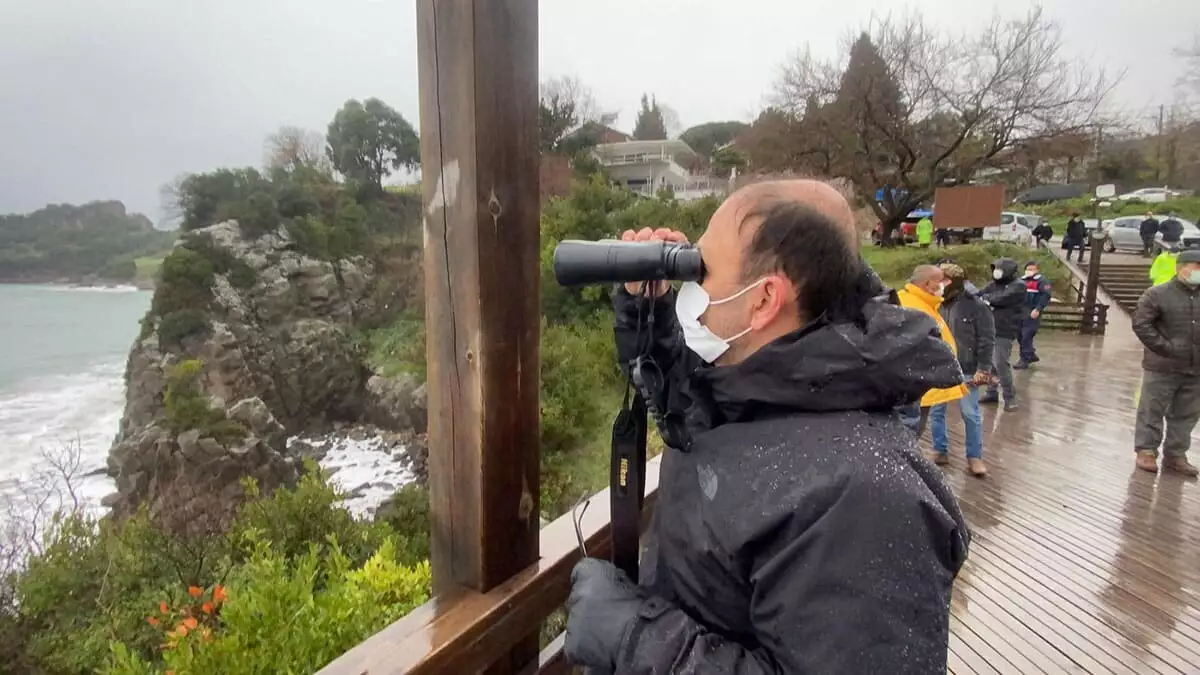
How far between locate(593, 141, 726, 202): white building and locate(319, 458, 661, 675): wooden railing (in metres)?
12.0

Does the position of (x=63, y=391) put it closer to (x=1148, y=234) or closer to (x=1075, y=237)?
(x=1075, y=237)

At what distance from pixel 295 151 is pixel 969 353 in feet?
27.2

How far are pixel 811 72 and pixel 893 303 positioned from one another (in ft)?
73.0

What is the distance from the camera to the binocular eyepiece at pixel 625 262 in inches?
40.9

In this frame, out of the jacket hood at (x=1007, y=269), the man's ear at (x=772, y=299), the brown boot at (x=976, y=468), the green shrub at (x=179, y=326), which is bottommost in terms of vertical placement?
the brown boot at (x=976, y=468)

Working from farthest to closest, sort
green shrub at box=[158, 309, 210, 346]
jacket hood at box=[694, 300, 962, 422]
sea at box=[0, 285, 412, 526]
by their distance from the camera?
1. green shrub at box=[158, 309, 210, 346]
2. sea at box=[0, 285, 412, 526]
3. jacket hood at box=[694, 300, 962, 422]

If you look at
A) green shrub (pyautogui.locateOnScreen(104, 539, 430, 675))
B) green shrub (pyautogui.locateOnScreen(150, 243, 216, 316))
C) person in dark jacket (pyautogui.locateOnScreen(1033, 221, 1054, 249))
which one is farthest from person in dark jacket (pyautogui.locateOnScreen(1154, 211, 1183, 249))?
green shrub (pyautogui.locateOnScreen(150, 243, 216, 316))

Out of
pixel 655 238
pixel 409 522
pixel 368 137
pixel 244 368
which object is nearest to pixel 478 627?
pixel 655 238

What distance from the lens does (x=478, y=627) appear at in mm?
1214

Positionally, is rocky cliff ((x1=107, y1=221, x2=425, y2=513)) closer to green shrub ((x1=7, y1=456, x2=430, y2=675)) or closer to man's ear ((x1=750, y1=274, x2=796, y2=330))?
green shrub ((x1=7, y1=456, x2=430, y2=675))

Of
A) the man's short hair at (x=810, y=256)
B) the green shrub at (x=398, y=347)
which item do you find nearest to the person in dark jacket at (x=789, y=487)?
the man's short hair at (x=810, y=256)

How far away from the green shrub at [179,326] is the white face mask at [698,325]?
31.2ft

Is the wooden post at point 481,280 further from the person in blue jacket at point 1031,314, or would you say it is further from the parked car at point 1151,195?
the parked car at point 1151,195

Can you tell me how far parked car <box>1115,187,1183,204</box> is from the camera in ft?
89.4
